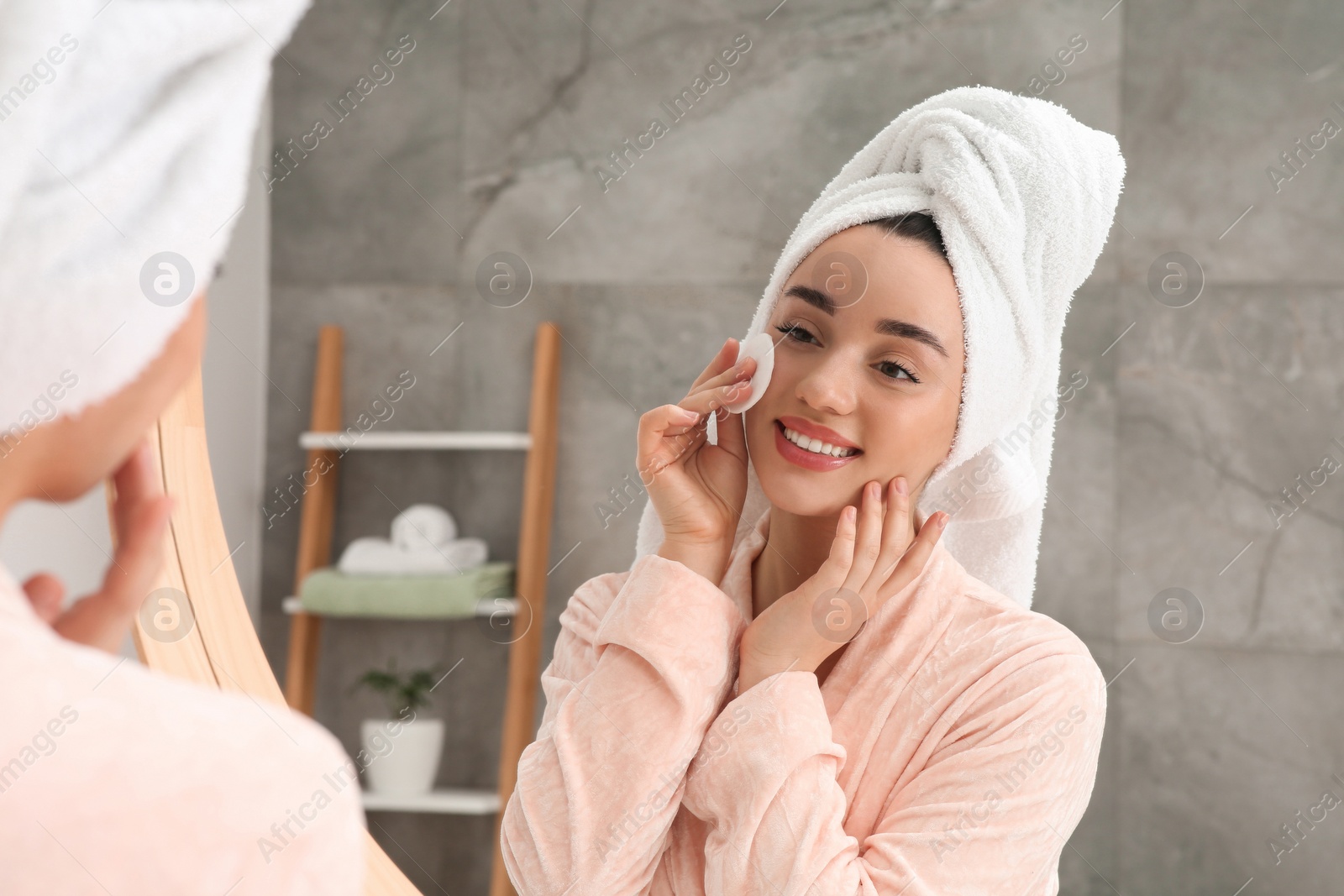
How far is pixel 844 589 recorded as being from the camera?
0.62 metres

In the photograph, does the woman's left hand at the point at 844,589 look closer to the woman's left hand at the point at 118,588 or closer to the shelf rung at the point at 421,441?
the woman's left hand at the point at 118,588

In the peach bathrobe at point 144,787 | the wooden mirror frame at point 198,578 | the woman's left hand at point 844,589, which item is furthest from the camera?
the woman's left hand at point 844,589

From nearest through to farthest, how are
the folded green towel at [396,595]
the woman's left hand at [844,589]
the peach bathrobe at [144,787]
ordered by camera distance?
the peach bathrobe at [144,787]
the woman's left hand at [844,589]
the folded green towel at [396,595]

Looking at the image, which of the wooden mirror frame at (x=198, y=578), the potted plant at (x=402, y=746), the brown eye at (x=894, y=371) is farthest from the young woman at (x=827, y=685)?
the potted plant at (x=402, y=746)

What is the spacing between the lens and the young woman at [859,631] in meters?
0.58

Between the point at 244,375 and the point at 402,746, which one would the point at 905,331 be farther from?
the point at 244,375

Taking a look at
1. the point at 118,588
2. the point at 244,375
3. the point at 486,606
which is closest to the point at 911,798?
the point at 118,588

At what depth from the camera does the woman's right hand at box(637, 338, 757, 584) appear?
2.15 feet

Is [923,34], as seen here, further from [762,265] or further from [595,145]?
[595,145]

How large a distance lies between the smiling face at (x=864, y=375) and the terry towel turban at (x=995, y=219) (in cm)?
2

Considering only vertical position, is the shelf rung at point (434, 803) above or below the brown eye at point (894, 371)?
below

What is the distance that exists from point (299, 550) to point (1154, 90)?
5.34ft

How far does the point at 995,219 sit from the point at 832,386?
144mm

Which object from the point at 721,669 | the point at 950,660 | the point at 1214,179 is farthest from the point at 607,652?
the point at 1214,179
